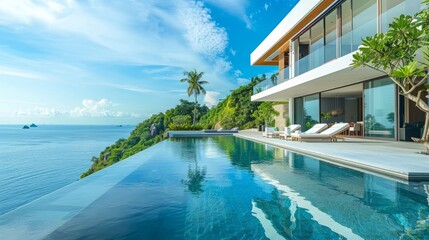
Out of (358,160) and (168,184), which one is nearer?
(168,184)

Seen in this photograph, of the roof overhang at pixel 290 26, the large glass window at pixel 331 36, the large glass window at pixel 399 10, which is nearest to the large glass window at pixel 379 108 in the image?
the large glass window at pixel 331 36

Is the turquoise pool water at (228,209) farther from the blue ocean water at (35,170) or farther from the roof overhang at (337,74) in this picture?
the blue ocean water at (35,170)

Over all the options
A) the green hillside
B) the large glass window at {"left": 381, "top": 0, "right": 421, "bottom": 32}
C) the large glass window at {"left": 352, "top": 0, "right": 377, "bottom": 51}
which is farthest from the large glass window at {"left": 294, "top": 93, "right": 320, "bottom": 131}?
A: the large glass window at {"left": 381, "top": 0, "right": 421, "bottom": 32}

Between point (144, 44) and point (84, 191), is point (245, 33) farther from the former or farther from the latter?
point (84, 191)

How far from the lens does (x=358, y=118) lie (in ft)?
73.9

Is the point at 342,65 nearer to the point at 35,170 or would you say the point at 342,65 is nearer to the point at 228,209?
the point at 228,209

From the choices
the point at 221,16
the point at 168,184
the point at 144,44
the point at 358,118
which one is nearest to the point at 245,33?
the point at 221,16

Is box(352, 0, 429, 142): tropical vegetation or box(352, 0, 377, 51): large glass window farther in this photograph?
box(352, 0, 377, 51): large glass window

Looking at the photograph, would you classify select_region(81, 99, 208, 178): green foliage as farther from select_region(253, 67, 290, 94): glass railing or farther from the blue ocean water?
select_region(253, 67, 290, 94): glass railing

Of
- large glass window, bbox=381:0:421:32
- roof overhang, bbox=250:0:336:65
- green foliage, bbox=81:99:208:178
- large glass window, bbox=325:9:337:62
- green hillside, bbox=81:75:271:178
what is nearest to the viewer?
large glass window, bbox=381:0:421:32

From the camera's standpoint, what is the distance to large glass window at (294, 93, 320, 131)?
19.3m

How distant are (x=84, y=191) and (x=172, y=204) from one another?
1.52 metres

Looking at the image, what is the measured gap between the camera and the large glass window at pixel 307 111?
1934cm

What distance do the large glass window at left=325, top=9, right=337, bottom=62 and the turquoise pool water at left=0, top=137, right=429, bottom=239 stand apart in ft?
24.1
